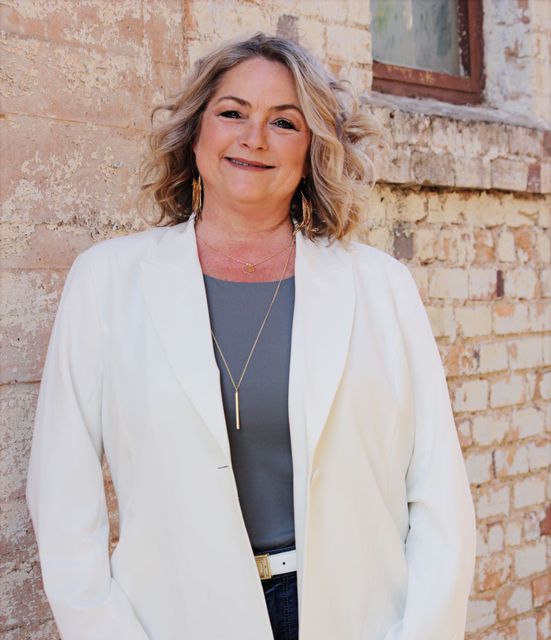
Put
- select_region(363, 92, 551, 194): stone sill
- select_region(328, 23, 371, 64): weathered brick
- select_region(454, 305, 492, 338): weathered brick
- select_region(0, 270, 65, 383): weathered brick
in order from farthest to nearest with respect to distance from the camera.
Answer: select_region(454, 305, 492, 338): weathered brick, select_region(363, 92, 551, 194): stone sill, select_region(328, 23, 371, 64): weathered brick, select_region(0, 270, 65, 383): weathered brick

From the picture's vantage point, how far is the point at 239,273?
7.93 feet

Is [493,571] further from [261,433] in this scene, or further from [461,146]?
[261,433]

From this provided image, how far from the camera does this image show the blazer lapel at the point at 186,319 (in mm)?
2137

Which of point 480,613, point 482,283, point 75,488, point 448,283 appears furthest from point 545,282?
point 75,488

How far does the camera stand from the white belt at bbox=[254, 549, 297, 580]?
7.31 ft

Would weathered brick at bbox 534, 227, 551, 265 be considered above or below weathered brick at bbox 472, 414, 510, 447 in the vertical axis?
above

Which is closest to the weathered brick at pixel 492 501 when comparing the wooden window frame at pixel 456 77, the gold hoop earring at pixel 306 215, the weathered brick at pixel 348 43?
the wooden window frame at pixel 456 77

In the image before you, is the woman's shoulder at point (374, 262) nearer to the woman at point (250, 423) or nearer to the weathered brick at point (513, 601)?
the woman at point (250, 423)

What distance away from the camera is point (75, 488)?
2143mm

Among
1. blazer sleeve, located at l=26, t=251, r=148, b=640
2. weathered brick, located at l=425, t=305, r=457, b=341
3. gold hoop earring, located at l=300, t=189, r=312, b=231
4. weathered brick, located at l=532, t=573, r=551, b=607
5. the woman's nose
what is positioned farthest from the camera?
weathered brick, located at l=532, t=573, r=551, b=607

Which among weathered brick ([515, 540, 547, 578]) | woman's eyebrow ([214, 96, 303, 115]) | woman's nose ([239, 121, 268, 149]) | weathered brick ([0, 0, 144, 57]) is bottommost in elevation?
A: weathered brick ([515, 540, 547, 578])

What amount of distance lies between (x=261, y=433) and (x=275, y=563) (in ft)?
0.98

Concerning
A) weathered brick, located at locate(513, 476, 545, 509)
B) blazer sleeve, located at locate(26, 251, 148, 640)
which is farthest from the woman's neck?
weathered brick, located at locate(513, 476, 545, 509)

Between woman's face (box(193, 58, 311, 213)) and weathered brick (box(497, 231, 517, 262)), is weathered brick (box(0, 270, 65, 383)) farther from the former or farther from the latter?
weathered brick (box(497, 231, 517, 262))
